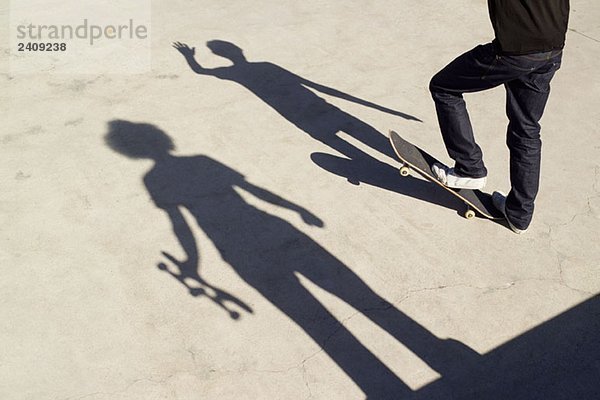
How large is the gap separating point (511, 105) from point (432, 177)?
2.83ft

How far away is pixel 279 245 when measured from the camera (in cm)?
455

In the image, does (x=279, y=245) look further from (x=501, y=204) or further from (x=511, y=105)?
(x=511, y=105)

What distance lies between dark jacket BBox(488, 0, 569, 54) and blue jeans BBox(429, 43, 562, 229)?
78 mm

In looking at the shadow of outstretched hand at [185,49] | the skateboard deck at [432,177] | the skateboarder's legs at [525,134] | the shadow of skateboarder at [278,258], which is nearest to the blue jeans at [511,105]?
the skateboarder's legs at [525,134]

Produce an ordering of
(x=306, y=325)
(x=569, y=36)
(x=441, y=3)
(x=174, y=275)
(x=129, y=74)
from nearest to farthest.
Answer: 1. (x=306, y=325)
2. (x=174, y=275)
3. (x=129, y=74)
4. (x=569, y=36)
5. (x=441, y=3)

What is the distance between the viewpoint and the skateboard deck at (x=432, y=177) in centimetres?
482

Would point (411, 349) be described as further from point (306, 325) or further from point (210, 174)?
point (210, 174)

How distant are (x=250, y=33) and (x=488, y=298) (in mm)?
5014

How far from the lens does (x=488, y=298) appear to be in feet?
13.6

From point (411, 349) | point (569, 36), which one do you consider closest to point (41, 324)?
point (411, 349)

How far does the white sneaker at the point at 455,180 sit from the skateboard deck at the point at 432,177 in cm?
3

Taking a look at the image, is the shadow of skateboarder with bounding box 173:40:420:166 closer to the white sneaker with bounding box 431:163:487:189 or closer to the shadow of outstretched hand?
the shadow of outstretched hand

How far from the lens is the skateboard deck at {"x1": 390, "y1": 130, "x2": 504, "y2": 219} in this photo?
482cm

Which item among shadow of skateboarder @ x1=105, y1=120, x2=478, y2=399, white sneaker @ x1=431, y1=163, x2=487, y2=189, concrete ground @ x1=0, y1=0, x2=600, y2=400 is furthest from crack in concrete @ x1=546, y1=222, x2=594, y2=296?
shadow of skateboarder @ x1=105, y1=120, x2=478, y2=399
